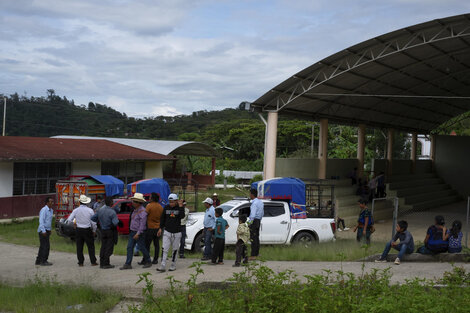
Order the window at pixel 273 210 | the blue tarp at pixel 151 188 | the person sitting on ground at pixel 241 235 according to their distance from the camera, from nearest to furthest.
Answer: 1. the person sitting on ground at pixel 241 235
2. the window at pixel 273 210
3. the blue tarp at pixel 151 188

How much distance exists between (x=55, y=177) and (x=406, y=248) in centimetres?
1850

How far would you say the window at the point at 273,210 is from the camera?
15195 millimetres

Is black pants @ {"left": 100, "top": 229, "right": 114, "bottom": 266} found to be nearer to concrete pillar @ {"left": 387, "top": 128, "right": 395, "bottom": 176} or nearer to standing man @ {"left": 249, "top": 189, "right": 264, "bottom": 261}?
standing man @ {"left": 249, "top": 189, "right": 264, "bottom": 261}

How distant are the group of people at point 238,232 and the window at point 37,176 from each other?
13.7m

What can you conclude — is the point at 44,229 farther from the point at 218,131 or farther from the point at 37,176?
the point at 218,131

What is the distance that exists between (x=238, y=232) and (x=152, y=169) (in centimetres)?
2265

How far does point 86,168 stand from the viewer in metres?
27.6

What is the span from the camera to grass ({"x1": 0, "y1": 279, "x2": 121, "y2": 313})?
27.9ft

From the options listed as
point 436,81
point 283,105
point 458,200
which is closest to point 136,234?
point 283,105

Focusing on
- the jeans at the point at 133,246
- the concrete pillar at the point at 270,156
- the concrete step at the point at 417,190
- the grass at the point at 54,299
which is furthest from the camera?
the concrete step at the point at 417,190

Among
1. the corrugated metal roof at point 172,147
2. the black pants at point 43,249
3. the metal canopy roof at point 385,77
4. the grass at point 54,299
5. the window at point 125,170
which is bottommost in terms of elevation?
the grass at point 54,299

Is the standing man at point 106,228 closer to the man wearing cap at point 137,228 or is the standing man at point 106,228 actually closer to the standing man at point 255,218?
the man wearing cap at point 137,228

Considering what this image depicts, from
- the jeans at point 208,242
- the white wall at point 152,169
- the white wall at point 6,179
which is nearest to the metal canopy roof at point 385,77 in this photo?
the jeans at point 208,242

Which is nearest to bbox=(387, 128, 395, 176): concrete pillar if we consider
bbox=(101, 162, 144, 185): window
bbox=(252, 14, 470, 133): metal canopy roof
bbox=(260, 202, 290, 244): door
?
bbox=(252, 14, 470, 133): metal canopy roof
